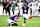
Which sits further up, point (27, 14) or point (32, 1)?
point (32, 1)

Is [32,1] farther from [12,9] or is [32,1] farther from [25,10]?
[12,9]

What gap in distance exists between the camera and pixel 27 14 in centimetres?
446

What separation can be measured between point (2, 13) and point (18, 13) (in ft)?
2.27

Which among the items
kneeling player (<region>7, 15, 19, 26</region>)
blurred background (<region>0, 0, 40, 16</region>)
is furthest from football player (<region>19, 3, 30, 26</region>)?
kneeling player (<region>7, 15, 19, 26</region>)

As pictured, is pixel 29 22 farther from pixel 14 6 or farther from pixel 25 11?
pixel 14 6

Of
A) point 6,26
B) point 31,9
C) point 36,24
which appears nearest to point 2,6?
point 6,26

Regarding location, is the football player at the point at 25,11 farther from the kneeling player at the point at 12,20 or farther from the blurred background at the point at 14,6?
the kneeling player at the point at 12,20

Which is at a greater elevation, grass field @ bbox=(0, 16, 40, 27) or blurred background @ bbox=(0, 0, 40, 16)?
blurred background @ bbox=(0, 0, 40, 16)

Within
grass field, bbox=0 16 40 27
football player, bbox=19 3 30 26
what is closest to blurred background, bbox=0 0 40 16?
football player, bbox=19 3 30 26

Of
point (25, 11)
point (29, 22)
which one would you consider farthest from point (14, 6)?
point (29, 22)

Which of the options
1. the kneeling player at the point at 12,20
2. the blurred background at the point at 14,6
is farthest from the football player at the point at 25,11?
the kneeling player at the point at 12,20

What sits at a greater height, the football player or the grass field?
the football player

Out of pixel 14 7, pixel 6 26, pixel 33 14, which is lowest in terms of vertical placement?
pixel 6 26

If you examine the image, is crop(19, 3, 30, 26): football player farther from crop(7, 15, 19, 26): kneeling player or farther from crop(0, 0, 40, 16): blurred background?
crop(7, 15, 19, 26): kneeling player
